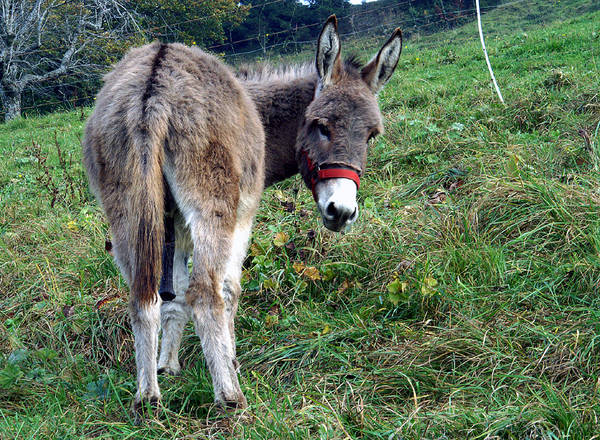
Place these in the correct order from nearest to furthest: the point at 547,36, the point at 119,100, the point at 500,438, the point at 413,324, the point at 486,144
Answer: the point at 500,438
the point at 119,100
the point at 413,324
the point at 486,144
the point at 547,36

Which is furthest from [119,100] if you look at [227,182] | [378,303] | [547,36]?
[547,36]

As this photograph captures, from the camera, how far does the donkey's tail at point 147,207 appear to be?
1900mm

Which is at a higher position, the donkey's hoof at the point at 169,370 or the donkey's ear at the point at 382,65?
the donkey's ear at the point at 382,65

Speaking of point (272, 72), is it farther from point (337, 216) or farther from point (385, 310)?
point (385, 310)

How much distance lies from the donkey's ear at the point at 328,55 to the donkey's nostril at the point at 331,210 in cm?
85

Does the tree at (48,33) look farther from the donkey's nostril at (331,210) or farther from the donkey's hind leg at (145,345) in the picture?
the donkey's hind leg at (145,345)

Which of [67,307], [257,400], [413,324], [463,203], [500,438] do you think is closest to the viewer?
[500,438]

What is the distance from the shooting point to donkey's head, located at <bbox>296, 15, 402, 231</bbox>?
2480mm

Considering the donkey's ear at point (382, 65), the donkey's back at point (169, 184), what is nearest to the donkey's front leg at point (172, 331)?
the donkey's back at point (169, 184)

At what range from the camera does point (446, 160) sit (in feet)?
13.7

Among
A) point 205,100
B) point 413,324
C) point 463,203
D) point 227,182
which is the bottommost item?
point 413,324

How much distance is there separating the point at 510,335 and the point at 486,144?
7.51 ft

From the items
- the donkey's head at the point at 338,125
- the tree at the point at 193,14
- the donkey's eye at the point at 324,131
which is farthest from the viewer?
the tree at the point at 193,14

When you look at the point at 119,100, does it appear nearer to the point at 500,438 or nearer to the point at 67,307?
the point at 67,307
